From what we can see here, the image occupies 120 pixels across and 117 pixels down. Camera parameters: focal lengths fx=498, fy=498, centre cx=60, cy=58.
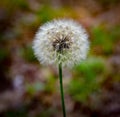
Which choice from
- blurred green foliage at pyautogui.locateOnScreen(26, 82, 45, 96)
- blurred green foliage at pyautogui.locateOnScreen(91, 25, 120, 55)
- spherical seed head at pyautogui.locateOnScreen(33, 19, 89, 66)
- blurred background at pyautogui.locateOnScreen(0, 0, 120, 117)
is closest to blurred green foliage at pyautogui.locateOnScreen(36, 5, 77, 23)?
blurred background at pyautogui.locateOnScreen(0, 0, 120, 117)

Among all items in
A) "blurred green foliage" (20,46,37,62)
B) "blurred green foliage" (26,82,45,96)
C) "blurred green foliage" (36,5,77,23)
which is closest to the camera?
"blurred green foliage" (26,82,45,96)

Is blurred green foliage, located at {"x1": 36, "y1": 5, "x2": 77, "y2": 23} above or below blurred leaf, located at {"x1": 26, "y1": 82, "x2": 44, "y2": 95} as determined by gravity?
above

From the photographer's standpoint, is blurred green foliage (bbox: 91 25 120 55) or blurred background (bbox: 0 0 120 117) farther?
blurred green foliage (bbox: 91 25 120 55)

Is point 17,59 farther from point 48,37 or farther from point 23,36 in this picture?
point 48,37

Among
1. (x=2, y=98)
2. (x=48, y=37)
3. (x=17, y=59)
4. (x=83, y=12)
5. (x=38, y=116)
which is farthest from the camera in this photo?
(x=83, y=12)

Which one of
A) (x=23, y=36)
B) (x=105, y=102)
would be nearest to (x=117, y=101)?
(x=105, y=102)

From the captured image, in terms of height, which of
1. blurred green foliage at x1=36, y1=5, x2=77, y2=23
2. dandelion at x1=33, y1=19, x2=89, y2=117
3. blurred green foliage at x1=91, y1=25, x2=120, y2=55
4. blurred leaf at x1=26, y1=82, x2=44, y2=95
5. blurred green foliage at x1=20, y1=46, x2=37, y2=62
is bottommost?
blurred leaf at x1=26, y1=82, x2=44, y2=95

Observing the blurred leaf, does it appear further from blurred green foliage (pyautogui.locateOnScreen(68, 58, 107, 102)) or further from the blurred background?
blurred green foliage (pyautogui.locateOnScreen(68, 58, 107, 102))
